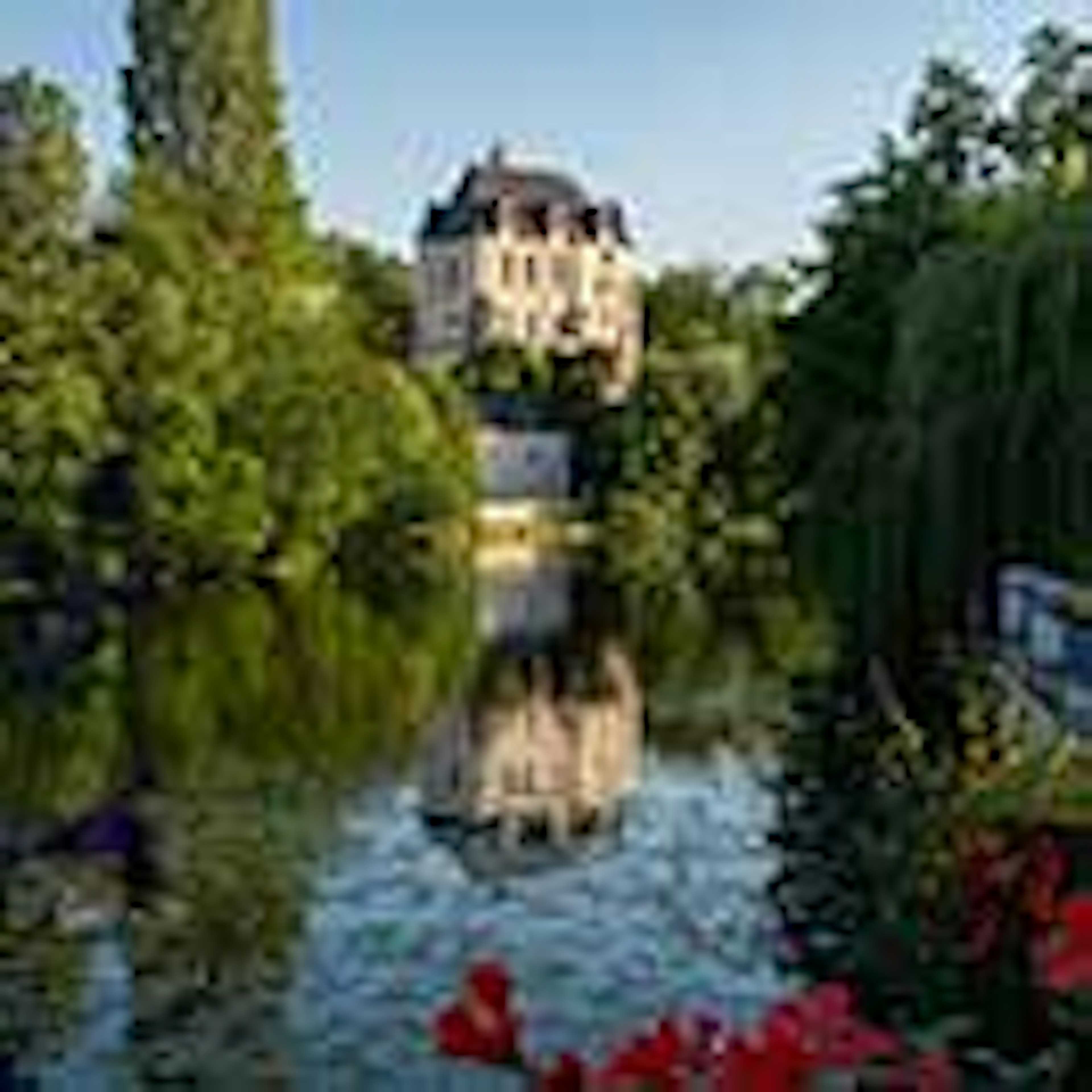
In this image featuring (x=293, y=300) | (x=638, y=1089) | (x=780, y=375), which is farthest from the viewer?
(x=293, y=300)

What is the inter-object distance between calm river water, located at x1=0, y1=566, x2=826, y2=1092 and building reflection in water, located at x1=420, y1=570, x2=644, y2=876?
72mm

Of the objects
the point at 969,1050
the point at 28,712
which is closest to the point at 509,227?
the point at 28,712

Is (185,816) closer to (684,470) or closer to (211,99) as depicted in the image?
(684,470)

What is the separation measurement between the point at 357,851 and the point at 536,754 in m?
8.22

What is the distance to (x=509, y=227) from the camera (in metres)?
118

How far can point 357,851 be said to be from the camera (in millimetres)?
24312

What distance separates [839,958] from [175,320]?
44.2 metres

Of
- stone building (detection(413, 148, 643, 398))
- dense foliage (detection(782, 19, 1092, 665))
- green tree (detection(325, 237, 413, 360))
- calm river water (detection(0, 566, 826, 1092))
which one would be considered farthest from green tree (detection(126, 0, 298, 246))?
dense foliage (detection(782, 19, 1092, 665))

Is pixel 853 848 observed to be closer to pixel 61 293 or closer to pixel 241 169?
pixel 61 293

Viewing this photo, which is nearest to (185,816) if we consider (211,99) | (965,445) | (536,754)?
(536,754)

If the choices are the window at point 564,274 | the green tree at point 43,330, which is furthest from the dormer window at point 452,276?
the green tree at point 43,330

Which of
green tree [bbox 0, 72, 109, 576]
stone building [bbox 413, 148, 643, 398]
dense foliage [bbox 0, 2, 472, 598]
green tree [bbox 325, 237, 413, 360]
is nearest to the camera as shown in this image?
green tree [bbox 0, 72, 109, 576]

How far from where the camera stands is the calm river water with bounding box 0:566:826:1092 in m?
17.0

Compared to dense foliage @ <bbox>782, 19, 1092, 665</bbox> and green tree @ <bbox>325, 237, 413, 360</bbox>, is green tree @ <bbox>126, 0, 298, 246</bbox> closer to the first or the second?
green tree @ <bbox>325, 237, 413, 360</bbox>
